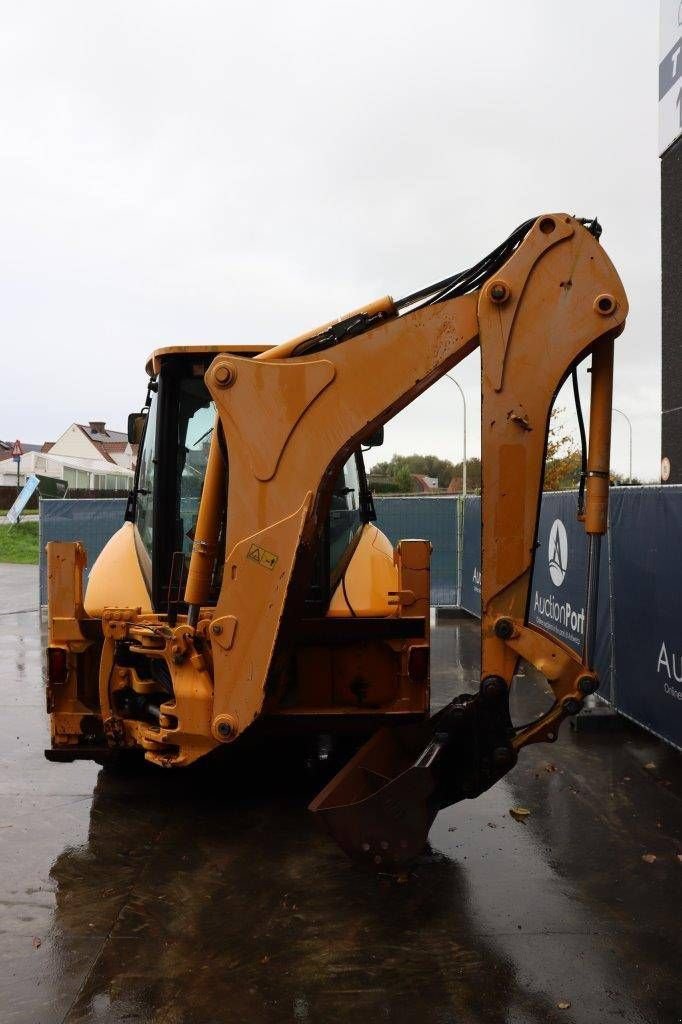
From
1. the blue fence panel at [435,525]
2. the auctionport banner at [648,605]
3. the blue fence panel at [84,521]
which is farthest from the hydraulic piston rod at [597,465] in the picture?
the blue fence panel at [84,521]

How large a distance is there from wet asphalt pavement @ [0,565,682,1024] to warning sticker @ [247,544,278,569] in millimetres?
1682

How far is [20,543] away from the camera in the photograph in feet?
103

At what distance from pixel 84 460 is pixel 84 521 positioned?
46.2m

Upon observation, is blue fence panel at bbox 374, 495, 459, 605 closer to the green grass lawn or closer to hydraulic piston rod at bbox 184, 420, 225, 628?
hydraulic piston rod at bbox 184, 420, 225, 628

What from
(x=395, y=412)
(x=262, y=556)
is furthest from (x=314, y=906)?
(x=395, y=412)

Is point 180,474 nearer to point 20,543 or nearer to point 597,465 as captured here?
point 597,465

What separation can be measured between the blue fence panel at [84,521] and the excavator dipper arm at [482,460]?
1201 cm

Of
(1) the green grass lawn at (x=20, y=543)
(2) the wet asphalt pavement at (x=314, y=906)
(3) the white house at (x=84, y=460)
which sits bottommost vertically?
(2) the wet asphalt pavement at (x=314, y=906)

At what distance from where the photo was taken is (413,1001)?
338 cm

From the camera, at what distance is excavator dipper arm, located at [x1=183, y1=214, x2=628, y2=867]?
12.4 ft

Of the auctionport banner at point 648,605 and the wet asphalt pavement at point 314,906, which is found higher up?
the auctionport banner at point 648,605

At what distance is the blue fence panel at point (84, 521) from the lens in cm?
1566

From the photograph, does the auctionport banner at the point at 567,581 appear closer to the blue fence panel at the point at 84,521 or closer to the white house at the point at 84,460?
the blue fence panel at the point at 84,521

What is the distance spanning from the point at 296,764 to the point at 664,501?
3.56m
